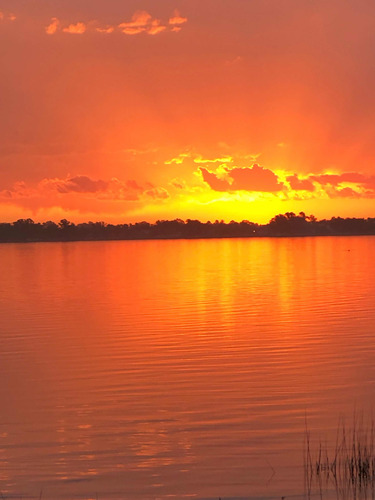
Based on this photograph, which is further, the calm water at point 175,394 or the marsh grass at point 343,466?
the calm water at point 175,394

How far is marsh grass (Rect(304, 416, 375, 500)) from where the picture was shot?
1015cm

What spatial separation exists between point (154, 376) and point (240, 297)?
20.3 m

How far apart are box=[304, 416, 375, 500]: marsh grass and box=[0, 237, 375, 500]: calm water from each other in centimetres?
20

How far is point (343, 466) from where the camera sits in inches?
437

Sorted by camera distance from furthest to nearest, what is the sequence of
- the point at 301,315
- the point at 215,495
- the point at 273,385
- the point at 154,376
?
the point at 301,315, the point at 154,376, the point at 273,385, the point at 215,495

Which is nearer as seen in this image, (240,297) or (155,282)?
(240,297)

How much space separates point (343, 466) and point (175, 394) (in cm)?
538

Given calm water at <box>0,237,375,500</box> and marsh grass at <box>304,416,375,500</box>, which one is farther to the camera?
calm water at <box>0,237,375,500</box>

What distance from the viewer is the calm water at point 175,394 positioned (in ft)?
36.3

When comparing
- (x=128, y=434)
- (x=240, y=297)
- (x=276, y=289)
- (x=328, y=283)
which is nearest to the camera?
(x=128, y=434)

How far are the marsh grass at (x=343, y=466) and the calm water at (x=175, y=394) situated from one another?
203 mm

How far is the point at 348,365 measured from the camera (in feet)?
62.1

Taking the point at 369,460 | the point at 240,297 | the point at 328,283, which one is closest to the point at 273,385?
the point at 369,460

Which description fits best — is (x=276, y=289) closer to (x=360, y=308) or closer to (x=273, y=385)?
(x=360, y=308)
